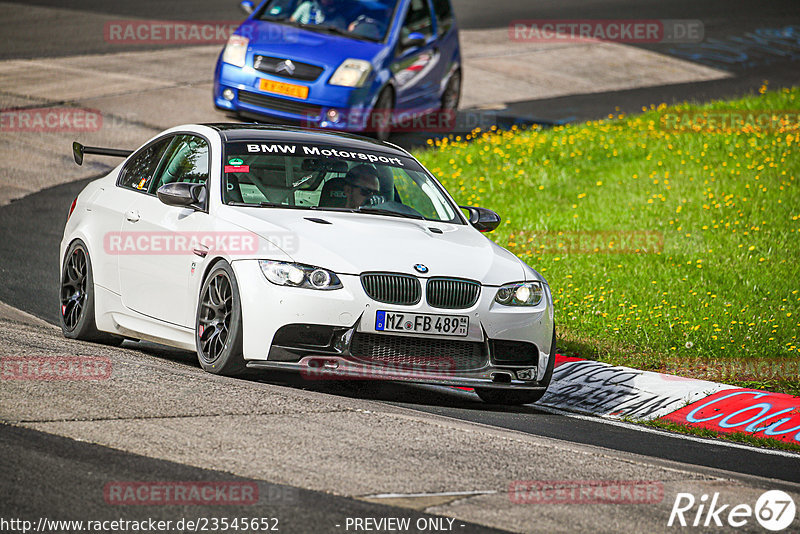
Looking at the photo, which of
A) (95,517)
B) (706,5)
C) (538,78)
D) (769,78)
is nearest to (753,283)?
(95,517)

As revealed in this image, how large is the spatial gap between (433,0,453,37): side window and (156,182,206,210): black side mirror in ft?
33.4

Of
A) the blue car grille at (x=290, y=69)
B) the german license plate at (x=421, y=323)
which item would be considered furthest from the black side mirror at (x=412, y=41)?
the german license plate at (x=421, y=323)

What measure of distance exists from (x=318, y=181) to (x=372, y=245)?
1.11 m

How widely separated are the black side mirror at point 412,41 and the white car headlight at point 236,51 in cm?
209

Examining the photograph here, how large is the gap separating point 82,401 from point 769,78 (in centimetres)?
2074

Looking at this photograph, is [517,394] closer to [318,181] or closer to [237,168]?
[318,181]

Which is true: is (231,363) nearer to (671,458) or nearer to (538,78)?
(671,458)

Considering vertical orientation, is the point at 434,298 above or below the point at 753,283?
above

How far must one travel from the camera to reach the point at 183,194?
800cm

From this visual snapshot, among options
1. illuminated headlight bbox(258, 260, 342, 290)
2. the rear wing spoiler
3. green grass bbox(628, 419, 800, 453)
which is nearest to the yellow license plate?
the rear wing spoiler

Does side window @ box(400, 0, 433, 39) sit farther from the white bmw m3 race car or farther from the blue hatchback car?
the white bmw m3 race car

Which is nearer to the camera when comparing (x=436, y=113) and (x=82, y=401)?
(x=82, y=401)

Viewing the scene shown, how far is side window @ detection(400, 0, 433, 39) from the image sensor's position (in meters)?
16.7

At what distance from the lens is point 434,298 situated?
293 inches
